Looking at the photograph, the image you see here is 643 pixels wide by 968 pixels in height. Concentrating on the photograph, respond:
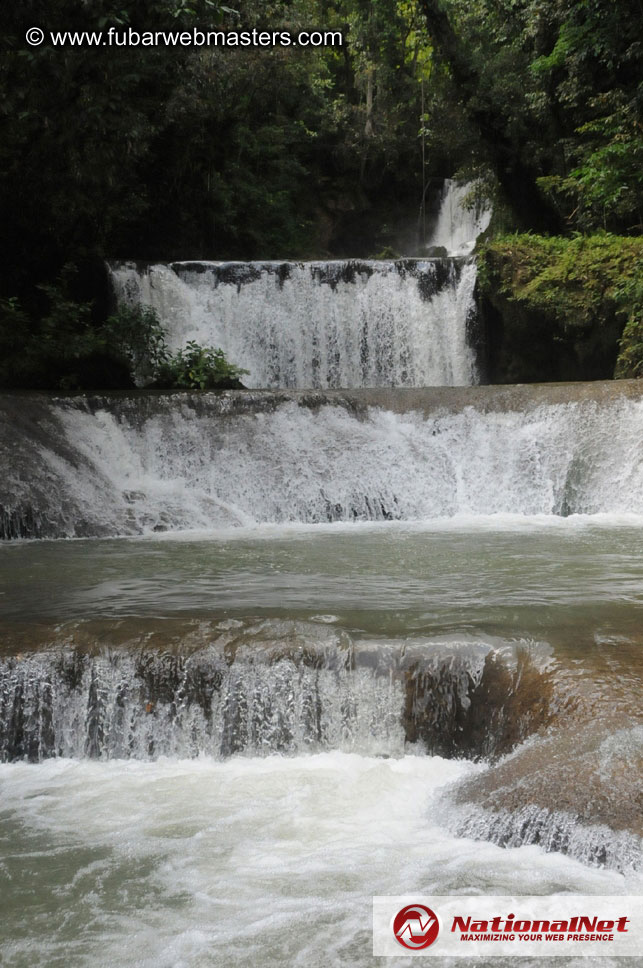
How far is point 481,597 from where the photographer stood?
18.9ft

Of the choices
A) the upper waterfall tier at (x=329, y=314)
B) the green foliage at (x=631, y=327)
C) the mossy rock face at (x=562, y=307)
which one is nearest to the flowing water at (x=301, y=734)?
the green foliage at (x=631, y=327)

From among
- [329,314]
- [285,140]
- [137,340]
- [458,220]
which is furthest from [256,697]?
[458,220]

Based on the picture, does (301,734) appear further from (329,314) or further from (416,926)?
(329,314)

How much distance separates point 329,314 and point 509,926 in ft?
43.6

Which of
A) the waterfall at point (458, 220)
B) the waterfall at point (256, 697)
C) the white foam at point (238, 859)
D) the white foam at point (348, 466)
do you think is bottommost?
the white foam at point (238, 859)

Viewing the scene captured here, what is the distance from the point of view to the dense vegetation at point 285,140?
893 centimetres

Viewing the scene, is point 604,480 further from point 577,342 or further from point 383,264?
point 383,264

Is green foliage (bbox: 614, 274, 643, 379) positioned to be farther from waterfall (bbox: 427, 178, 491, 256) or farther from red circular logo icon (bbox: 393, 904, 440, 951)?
red circular logo icon (bbox: 393, 904, 440, 951)

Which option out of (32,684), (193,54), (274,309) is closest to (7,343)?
(274,309)

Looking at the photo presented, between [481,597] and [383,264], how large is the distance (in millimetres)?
10759

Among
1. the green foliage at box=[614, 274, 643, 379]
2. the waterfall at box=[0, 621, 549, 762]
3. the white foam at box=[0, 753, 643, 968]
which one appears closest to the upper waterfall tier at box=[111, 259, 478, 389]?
the green foliage at box=[614, 274, 643, 379]

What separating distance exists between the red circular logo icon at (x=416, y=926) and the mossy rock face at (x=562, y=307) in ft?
37.0

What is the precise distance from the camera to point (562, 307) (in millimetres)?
14023

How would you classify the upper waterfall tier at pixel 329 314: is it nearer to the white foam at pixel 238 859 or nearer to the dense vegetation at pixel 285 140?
the dense vegetation at pixel 285 140
